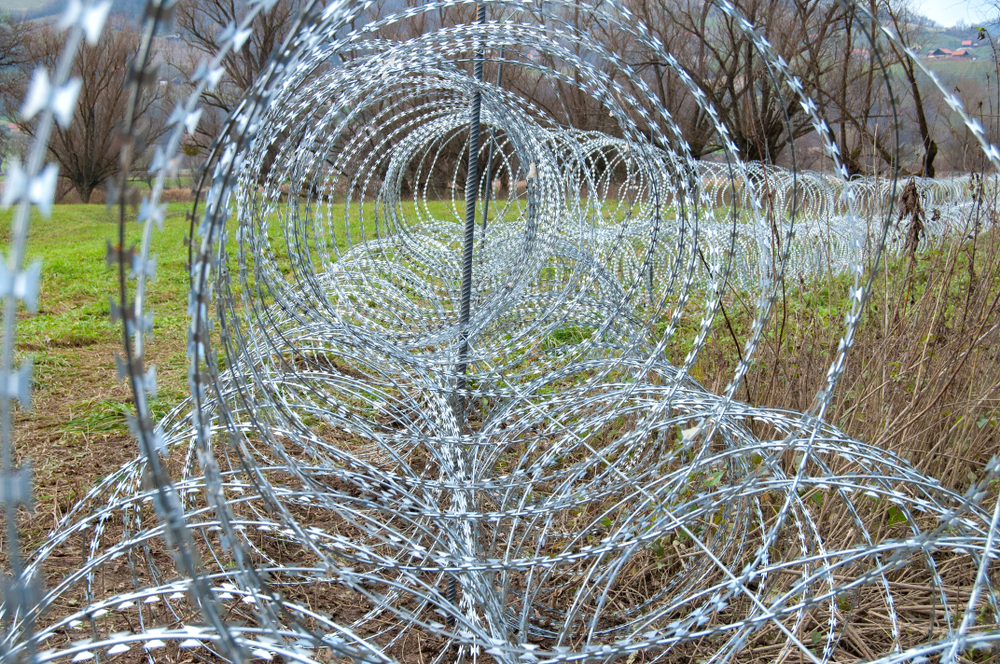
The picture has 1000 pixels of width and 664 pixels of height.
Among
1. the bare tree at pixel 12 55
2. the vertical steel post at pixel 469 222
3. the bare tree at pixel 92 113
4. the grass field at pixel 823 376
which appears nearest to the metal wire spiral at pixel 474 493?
the vertical steel post at pixel 469 222

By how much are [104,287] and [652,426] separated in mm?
9121

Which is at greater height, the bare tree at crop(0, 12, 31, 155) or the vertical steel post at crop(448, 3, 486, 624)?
the bare tree at crop(0, 12, 31, 155)

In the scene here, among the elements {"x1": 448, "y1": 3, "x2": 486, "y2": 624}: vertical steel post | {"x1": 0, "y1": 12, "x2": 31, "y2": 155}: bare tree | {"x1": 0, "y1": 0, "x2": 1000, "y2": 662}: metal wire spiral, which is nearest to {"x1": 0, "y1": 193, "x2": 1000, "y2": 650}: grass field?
{"x1": 0, "y1": 0, "x2": 1000, "y2": 662}: metal wire spiral

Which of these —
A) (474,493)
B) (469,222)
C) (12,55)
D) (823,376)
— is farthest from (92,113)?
(823,376)

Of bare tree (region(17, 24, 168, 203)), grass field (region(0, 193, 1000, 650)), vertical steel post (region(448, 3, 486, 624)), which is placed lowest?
grass field (region(0, 193, 1000, 650))

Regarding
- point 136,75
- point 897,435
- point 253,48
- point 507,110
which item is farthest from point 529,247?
point 253,48

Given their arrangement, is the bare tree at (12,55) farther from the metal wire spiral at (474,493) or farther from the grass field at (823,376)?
the metal wire spiral at (474,493)

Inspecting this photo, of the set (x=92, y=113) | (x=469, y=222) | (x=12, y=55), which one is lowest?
(x=469, y=222)

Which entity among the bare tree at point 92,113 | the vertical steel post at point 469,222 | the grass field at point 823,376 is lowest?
the grass field at point 823,376

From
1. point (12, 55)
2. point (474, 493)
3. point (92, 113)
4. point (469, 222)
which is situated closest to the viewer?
point (474, 493)

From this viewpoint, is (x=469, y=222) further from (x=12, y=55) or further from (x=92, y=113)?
(x=92, y=113)

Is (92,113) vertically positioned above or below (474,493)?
above

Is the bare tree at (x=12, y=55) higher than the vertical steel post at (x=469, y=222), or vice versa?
the bare tree at (x=12, y=55)

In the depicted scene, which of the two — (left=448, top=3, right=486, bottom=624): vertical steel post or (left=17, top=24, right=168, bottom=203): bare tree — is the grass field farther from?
(left=17, top=24, right=168, bottom=203): bare tree
